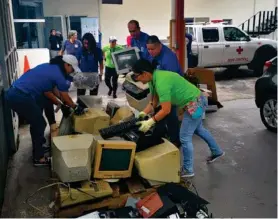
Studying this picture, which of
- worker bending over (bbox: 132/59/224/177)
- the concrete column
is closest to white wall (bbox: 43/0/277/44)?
the concrete column

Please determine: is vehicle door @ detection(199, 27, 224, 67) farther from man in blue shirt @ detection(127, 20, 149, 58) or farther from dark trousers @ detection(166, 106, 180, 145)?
dark trousers @ detection(166, 106, 180, 145)

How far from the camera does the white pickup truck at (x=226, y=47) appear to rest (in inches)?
396

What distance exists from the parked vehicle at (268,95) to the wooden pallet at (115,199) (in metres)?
2.87

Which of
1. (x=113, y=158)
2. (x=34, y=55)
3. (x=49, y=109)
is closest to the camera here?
(x=113, y=158)

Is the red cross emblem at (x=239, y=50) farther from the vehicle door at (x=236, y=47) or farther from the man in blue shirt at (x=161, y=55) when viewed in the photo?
the man in blue shirt at (x=161, y=55)

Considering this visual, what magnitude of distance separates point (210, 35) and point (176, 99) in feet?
23.2

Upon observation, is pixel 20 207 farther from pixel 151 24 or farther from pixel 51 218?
pixel 151 24

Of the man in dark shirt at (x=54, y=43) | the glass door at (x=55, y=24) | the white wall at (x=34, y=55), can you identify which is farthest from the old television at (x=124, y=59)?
the glass door at (x=55, y=24)

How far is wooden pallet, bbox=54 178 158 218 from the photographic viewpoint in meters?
3.18

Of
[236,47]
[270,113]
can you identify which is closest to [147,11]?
[236,47]

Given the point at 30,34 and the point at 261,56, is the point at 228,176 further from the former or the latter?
the point at 30,34

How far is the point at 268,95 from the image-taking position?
17.9 ft

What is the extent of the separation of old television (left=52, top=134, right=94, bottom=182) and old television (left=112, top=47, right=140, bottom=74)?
A: 94.6 inches

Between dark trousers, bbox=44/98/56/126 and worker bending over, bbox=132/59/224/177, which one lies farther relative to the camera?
dark trousers, bbox=44/98/56/126
